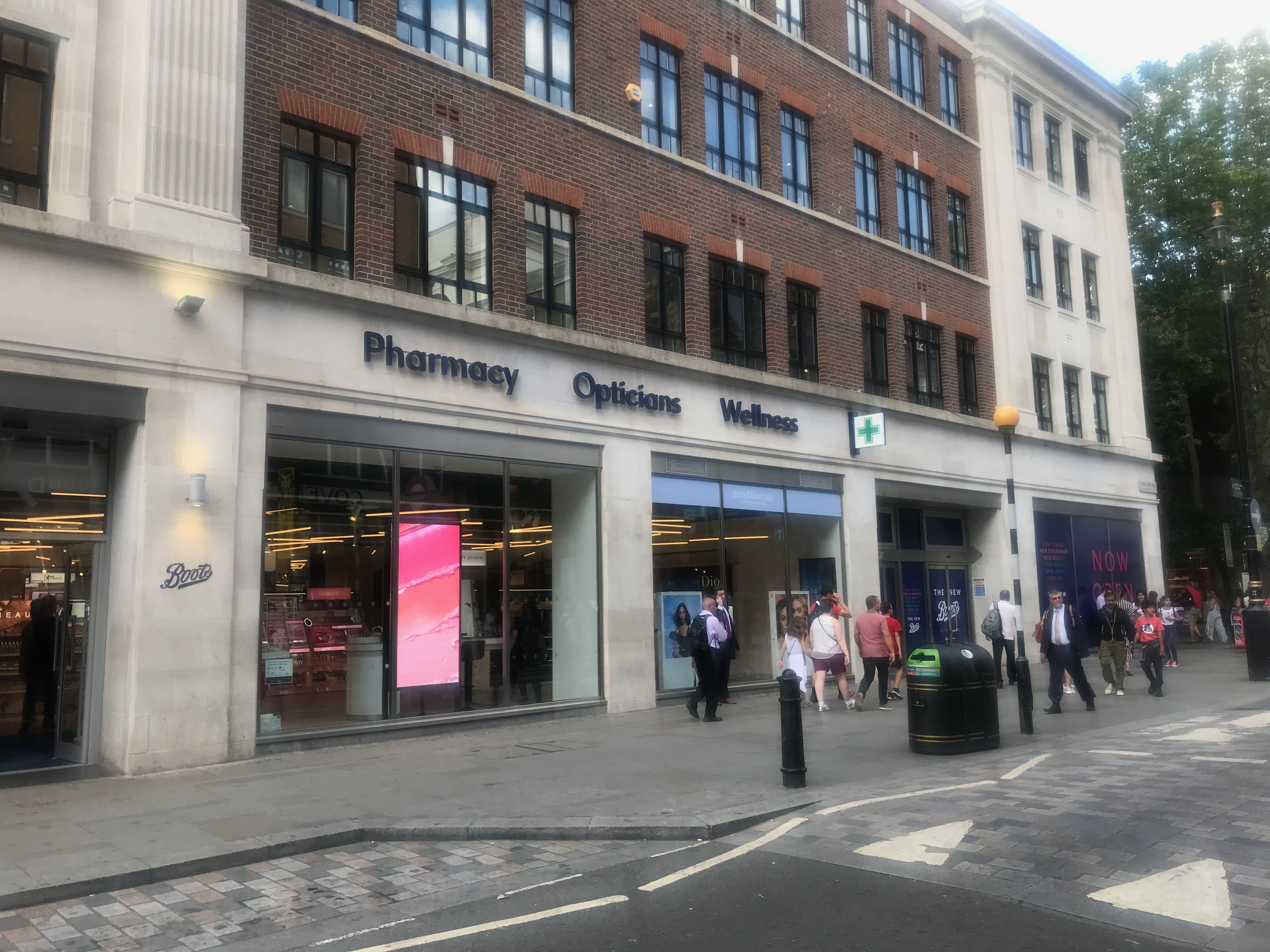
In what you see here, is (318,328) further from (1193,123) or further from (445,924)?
(1193,123)

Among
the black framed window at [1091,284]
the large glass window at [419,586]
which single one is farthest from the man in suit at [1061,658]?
the black framed window at [1091,284]

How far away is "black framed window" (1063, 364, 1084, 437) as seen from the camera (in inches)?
1085

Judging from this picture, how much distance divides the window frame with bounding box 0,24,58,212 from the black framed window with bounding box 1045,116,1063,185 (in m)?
24.4

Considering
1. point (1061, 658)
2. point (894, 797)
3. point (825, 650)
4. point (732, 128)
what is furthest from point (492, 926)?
point (732, 128)

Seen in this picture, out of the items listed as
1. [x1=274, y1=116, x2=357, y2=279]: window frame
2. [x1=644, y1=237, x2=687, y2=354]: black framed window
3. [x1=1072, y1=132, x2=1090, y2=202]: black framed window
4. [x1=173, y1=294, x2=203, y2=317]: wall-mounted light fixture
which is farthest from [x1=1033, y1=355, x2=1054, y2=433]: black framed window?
[x1=173, y1=294, x2=203, y2=317]: wall-mounted light fixture

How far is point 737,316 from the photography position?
18938 millimetres

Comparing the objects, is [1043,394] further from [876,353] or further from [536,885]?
[536,885]

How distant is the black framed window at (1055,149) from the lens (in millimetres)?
28250

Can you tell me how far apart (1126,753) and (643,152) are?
38.0ft

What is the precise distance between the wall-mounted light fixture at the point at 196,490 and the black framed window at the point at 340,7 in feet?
21.2

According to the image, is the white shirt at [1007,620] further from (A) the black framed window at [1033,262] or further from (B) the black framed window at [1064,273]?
(B) the black framed window at [1064,273]

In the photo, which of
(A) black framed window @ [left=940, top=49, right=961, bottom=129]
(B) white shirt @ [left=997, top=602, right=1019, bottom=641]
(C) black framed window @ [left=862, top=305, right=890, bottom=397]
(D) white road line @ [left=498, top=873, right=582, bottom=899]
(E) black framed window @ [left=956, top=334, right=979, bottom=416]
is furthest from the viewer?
(A) black framed window @ [left=940, top=49, right=961, bottom=129]

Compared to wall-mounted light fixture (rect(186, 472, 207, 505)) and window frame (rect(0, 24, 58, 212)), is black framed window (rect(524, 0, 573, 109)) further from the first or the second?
wall-mounted light fixture (rect(186, 472, 207, 505))

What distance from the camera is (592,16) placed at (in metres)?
17.0
